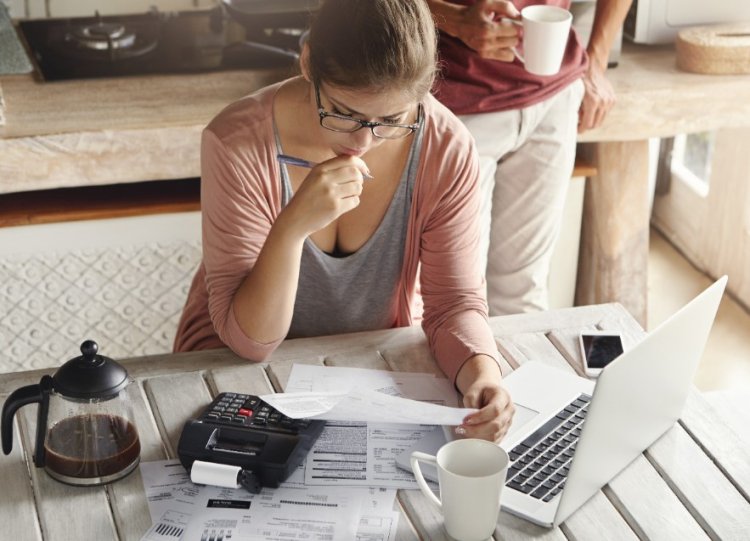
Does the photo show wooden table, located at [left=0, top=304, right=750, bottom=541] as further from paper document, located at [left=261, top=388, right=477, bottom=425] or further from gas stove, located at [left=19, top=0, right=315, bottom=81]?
gas stove, located at [left=19, top=0, right=315, bottom=81]

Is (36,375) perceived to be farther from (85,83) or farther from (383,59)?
(85,83)

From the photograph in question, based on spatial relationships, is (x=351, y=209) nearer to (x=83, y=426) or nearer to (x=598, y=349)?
(x=598, y=349)

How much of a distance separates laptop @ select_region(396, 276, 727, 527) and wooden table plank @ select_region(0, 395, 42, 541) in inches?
17.1

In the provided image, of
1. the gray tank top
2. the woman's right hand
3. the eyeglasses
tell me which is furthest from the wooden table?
the eyeglasses

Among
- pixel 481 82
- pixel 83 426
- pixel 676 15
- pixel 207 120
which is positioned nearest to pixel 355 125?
pixel 83 426

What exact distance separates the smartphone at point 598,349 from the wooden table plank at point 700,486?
0.16m

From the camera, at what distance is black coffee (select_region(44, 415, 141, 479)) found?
1.23 metres

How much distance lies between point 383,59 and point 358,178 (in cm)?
18

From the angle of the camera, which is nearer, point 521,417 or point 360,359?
point 521,417

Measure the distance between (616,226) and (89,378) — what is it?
1819 mm

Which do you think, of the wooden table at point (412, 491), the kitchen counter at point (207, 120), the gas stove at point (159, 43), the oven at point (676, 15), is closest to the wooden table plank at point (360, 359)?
the wooden table at point (412, 491)

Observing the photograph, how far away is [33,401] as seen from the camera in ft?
3.95

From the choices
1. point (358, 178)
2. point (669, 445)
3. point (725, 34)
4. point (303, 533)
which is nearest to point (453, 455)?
point (303, 533)

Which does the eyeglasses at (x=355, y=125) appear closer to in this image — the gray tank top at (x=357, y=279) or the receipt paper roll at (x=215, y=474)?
the gray tank top at (x=357, y=279)
